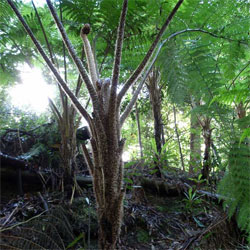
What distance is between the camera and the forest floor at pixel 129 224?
0.87 metres

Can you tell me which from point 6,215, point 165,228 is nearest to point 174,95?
point 165,228

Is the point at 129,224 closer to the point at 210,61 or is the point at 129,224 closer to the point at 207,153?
the point at 210,61

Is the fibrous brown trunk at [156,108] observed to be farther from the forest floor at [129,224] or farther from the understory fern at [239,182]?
the understory fern at [239,182]

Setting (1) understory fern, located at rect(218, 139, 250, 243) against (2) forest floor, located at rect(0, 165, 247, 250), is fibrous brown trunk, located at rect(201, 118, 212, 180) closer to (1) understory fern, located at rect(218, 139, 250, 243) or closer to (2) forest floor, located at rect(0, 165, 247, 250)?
(2) forest floor, located at rect(0, 165, 247, 250)

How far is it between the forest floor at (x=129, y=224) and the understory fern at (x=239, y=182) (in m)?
0.22

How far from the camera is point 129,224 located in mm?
1374

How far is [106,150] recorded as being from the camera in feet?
2.72

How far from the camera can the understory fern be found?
1050 millimetres

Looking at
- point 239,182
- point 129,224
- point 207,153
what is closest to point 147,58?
point 239,182

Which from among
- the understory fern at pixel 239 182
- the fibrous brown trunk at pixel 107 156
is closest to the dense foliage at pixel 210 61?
the understory fern at pixel 239 182

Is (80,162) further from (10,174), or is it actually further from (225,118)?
(225,118)

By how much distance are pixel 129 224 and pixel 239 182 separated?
774mm

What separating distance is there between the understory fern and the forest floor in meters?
0.22

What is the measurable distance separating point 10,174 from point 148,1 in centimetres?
180
